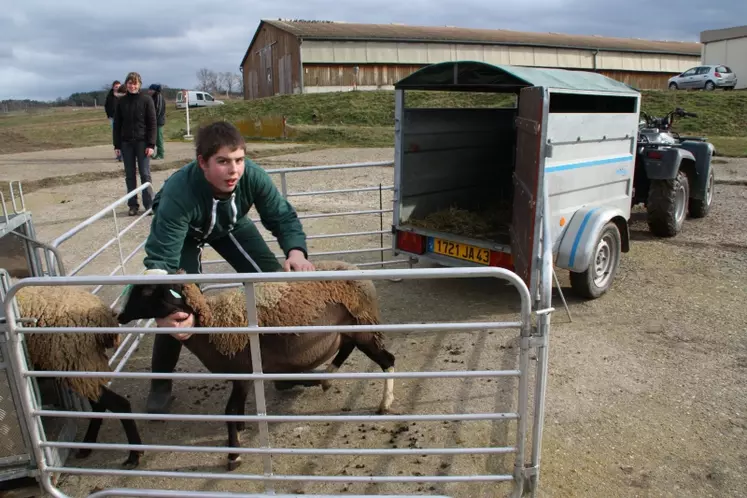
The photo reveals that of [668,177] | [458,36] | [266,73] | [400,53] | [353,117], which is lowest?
[668,177]

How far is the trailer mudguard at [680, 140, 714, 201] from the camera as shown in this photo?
8016 millimetres

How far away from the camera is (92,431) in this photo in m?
3.29

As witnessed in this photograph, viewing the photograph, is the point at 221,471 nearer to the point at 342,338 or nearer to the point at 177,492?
the point at 177,492

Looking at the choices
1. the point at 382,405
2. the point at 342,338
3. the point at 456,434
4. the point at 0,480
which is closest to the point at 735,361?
the point at 456,434

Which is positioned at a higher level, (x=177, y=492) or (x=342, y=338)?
(x=342, y=338)

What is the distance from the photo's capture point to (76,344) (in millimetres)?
3088

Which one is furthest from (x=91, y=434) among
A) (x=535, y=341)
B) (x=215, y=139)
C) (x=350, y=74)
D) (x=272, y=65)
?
(x=272, y=65)

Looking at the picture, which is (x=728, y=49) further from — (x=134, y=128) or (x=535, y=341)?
(x=535, y=341)

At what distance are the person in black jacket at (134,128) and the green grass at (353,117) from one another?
1073cm

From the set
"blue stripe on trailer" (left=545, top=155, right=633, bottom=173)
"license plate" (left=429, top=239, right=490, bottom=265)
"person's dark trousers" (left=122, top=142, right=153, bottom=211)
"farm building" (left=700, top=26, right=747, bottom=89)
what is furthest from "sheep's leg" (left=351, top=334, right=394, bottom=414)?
"farm building" (left=700, top=26, right=747, bottom=89)

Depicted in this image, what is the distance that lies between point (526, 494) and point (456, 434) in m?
0.73

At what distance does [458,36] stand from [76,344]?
42692 millimetres

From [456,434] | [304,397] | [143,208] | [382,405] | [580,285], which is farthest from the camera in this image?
[143,208]

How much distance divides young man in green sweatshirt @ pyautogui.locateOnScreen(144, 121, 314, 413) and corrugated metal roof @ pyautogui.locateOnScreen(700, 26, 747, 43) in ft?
144
